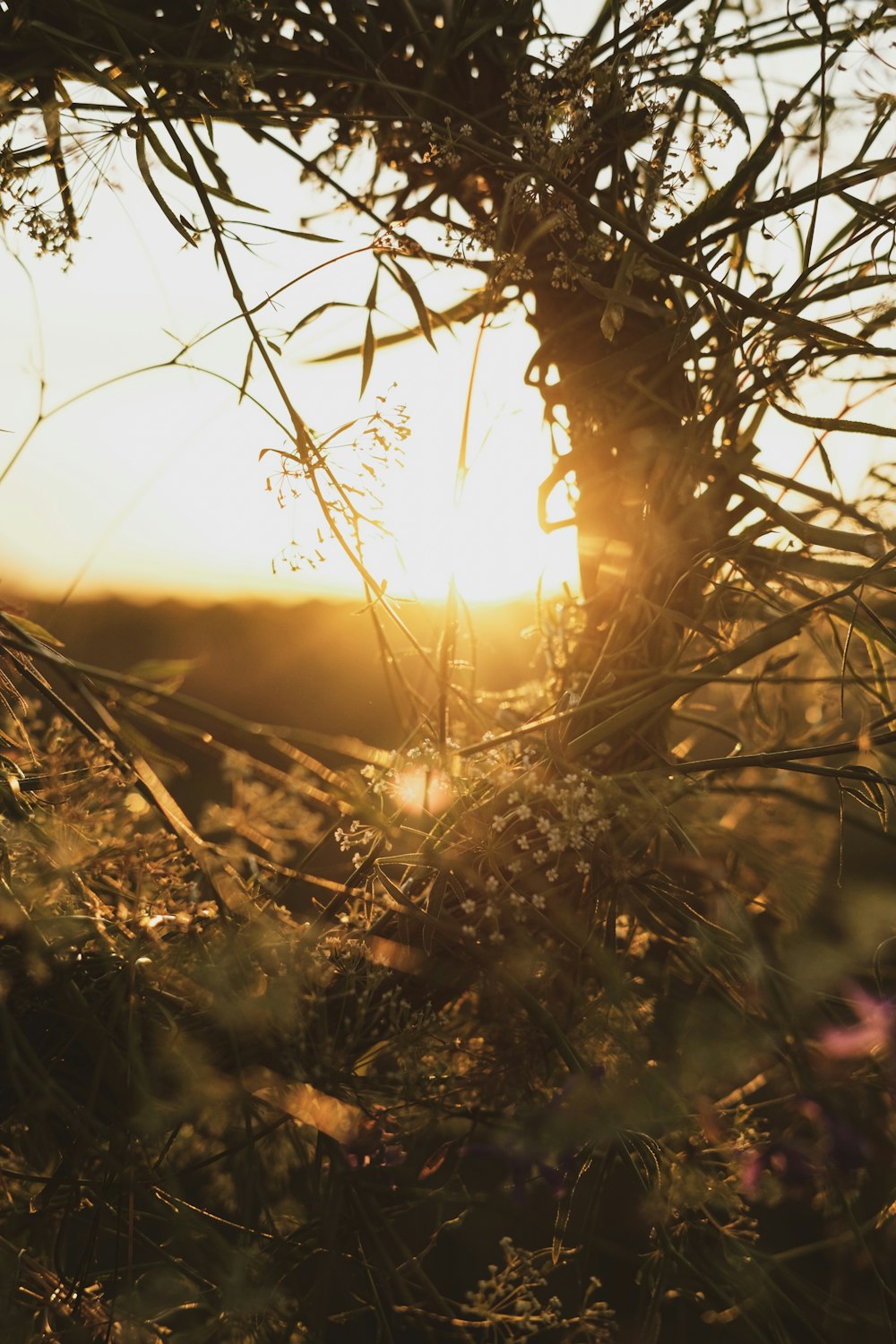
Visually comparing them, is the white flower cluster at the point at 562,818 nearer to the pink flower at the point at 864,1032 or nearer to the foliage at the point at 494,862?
the foliage at the point at 494,862

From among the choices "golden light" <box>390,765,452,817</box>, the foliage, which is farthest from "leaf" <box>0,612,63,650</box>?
"golden light" <box>390,765,452,817</box>

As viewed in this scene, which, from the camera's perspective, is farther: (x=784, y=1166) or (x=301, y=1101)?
(x=784, y=1166)

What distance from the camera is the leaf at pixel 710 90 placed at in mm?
429

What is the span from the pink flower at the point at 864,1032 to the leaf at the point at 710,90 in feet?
1.42

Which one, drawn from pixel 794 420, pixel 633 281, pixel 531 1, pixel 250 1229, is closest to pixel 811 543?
pixel 794 420

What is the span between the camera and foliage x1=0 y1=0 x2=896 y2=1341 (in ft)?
1.32

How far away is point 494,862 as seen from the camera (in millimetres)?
426

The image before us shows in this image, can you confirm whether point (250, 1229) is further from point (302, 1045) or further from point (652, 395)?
point (652, 395)

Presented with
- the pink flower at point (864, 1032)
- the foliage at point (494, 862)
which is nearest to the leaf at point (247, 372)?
the foliage at point (494, 862)

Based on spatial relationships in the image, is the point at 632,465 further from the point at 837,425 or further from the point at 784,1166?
the point at 784,1166

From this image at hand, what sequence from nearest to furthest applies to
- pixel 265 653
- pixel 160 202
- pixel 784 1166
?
pixel 160 202 < pixel 784 1166 < pixel 265 653

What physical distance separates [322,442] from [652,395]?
180mm

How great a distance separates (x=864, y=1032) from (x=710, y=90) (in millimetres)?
469

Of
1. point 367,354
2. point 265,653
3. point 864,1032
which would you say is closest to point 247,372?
point 367,354
